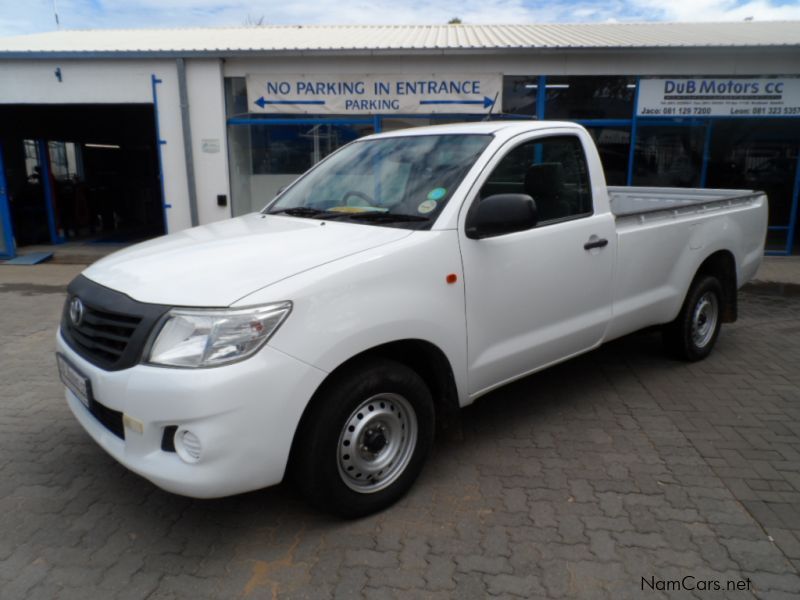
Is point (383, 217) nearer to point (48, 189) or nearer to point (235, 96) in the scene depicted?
point (235, 96)

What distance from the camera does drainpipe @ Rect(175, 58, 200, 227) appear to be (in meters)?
10.3

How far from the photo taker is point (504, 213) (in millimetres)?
3064

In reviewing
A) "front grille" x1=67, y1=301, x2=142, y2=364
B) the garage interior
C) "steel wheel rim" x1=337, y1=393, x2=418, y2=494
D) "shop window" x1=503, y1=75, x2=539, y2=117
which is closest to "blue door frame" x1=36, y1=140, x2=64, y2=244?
the garage interior

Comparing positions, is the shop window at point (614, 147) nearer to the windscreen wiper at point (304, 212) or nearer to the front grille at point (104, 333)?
the windscreen wiper at point (304, 212)

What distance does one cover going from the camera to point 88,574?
2.64 meters

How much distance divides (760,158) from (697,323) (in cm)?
809

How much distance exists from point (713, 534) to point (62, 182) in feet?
47.4

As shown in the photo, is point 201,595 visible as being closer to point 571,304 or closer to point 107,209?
point 571,304

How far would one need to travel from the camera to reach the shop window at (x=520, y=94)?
410 inches

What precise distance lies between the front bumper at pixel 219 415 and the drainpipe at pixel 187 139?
865cm

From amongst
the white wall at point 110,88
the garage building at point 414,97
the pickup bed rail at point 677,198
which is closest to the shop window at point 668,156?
the garage building at point 414,97

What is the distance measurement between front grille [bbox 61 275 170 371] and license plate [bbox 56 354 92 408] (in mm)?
99

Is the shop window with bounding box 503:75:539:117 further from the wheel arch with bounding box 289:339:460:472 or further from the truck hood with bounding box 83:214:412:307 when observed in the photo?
the wheel arch with bounding box 289:339:460:472

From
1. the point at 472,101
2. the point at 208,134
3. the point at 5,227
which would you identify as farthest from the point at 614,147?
the point at 5,227
